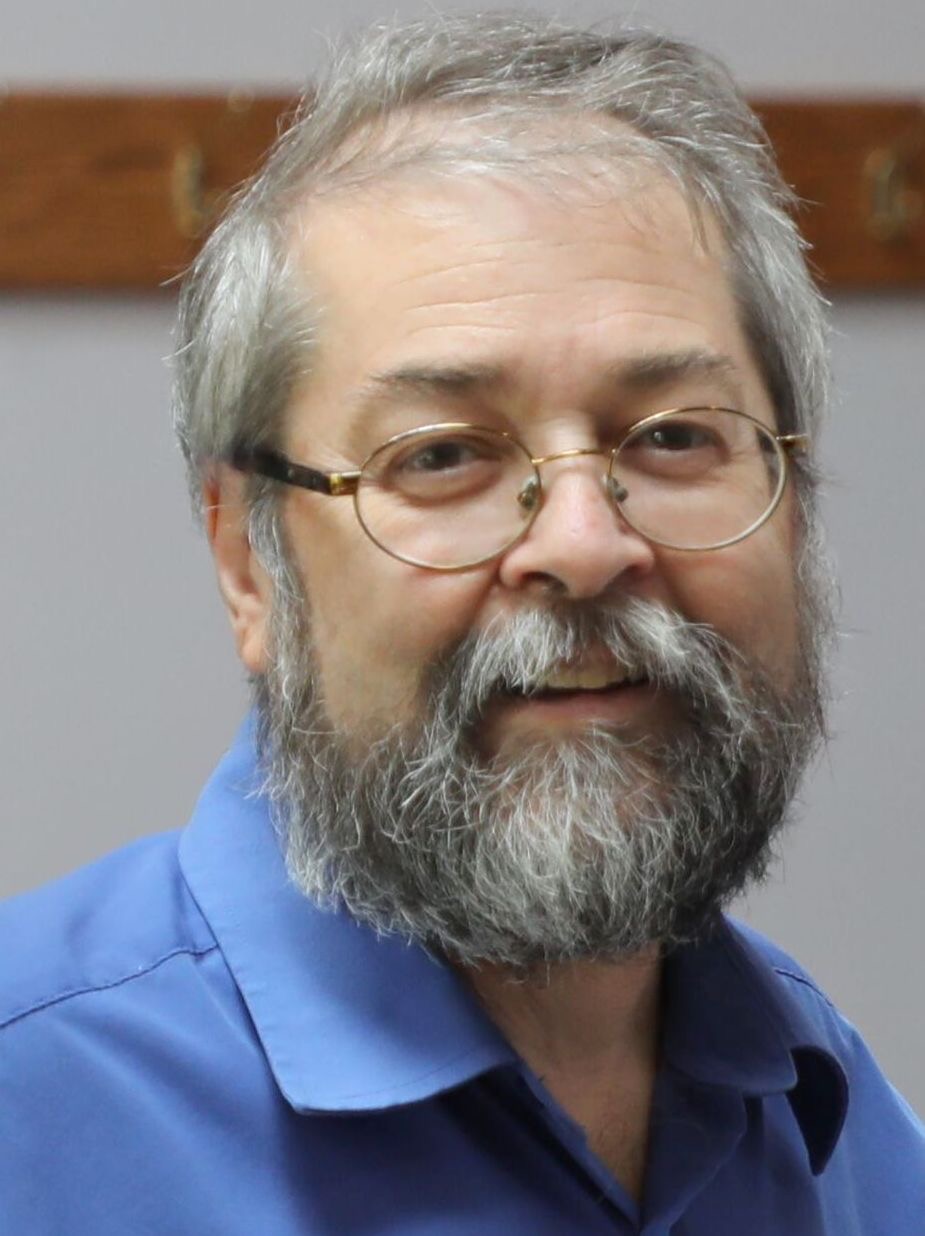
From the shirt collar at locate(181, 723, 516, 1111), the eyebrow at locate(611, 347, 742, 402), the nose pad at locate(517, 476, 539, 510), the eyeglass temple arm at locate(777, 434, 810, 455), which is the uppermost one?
the eyebrow at locate(611, 347, 742, 402)

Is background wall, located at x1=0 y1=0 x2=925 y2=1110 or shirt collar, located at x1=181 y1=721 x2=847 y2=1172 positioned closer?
shirt collar, located at x1=181 y1=721 x2=847 y2=1172

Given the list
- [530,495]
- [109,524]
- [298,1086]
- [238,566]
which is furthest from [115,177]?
[298,1086]

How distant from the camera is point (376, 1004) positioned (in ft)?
3.92

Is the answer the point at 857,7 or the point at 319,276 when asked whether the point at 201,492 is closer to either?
the point at 319,276

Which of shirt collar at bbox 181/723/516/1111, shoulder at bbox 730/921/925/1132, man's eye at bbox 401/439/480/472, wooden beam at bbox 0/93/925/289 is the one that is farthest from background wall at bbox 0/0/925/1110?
man's eye at bbox 401/439/480/472

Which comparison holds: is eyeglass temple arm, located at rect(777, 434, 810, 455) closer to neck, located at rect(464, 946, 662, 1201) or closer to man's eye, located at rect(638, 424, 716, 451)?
man's eye, located at rect(638, 424, 716, 451)

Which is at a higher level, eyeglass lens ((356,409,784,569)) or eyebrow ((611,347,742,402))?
eyebrow ((611,347,742,402))

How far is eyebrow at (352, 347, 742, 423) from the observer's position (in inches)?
46.6

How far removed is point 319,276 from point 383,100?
128 millimetres

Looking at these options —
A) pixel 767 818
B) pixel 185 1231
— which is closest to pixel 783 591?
pixel 767 818

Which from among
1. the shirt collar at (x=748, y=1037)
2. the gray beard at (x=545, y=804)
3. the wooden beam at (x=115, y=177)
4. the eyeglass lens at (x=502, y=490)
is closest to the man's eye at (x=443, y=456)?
the eyeglass lens at (x=502, y=490)

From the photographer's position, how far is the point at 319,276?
1.27 meters

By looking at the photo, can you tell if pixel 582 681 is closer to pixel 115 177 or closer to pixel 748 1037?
pixel 748 1037

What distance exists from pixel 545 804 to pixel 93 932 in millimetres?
274
